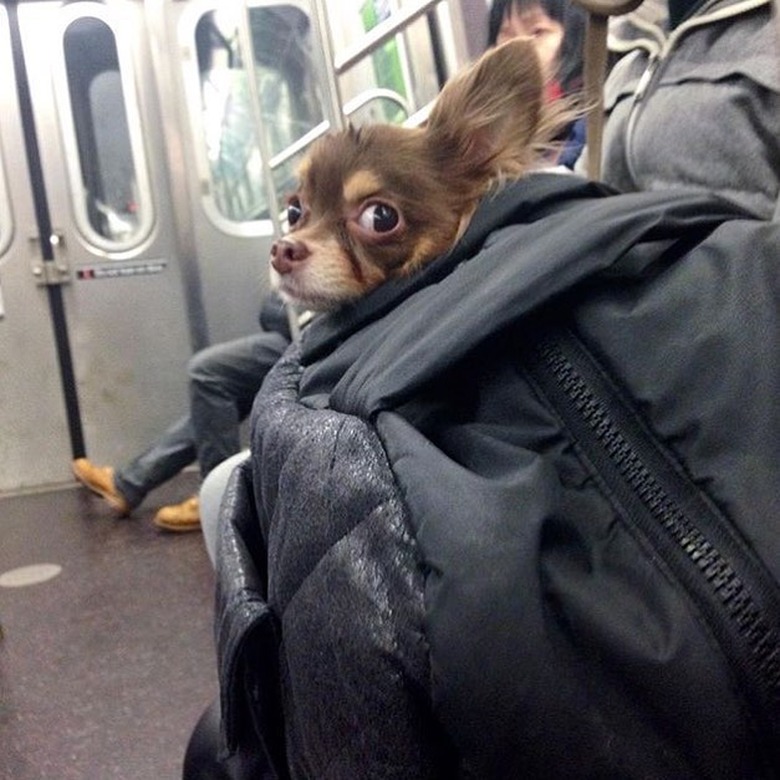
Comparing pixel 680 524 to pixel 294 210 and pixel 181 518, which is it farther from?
pixel 181 518

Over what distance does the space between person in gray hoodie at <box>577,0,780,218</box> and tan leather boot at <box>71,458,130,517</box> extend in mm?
2458

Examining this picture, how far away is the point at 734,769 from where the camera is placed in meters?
0.37

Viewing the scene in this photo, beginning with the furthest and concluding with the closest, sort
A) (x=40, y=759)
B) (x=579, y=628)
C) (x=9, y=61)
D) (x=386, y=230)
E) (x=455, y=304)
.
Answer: (x=9, y=61), (x=40, y=759), (x=386, y=230), (x=455, y=304), (x=579, y=628)

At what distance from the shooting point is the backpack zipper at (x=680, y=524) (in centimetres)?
37

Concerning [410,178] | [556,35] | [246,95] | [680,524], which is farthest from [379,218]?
[246,95]

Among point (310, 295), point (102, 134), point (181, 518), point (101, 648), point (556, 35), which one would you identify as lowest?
point (101, 648)

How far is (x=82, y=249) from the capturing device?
3350mm

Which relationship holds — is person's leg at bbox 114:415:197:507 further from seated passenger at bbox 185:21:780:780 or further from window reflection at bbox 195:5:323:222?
seated passenger at bbox 185:21:780:780

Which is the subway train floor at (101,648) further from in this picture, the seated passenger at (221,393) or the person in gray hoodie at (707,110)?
the person in gray hoodie at (707,110)

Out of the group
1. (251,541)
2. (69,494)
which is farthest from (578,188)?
(69,494)

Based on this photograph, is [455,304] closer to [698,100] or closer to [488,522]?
[488,522]

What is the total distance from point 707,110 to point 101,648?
5.56 feet

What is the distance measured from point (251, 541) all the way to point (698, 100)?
1.65ft

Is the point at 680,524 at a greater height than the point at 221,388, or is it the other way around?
the point at 221,388
